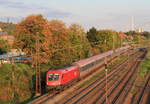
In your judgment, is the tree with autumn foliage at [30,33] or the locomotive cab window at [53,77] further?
the tree with autumn foliage at [30,33]

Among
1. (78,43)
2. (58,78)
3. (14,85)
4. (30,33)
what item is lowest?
(14,85)

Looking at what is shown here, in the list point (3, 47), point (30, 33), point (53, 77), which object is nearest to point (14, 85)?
point (53, 77)

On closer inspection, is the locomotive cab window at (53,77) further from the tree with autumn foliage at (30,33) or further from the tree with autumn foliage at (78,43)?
the tree with autumn foliage at (78,43)

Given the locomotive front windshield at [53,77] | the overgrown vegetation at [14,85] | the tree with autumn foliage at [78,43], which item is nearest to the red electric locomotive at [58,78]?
the locomotive front windshield at [53,77]

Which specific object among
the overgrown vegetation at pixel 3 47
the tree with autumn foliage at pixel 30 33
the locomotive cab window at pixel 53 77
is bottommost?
the locomotive cab window at pixel 53 77

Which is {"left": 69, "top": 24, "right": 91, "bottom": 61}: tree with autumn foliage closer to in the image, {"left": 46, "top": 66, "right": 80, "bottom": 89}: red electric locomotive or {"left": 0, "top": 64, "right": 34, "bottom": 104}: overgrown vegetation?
{"left": 0, "top": 64, "right": 34, "bottom": 104}: overgrown vegetation

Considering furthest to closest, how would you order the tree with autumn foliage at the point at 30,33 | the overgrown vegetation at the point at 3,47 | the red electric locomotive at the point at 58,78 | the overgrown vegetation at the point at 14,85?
the overgrown vegetation at the point at 3,47
the tree with autumn foliage at the point at 30,33
the overgrown vegetation at the point at 14,85
the red electric locomotive at the point at 58,78

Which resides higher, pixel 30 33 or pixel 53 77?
pixel 30 33

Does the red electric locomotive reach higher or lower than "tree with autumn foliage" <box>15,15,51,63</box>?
lower

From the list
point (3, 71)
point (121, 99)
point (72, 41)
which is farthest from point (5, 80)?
point (72, 41)

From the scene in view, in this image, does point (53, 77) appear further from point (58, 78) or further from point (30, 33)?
point (30, 33)

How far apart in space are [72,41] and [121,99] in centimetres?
3238

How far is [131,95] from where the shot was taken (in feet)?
86.4

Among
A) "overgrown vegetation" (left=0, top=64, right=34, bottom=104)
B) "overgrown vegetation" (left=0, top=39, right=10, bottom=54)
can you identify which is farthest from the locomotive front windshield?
"overgrown vegetation" (left=0, top=39, right=10, bottom=54)
